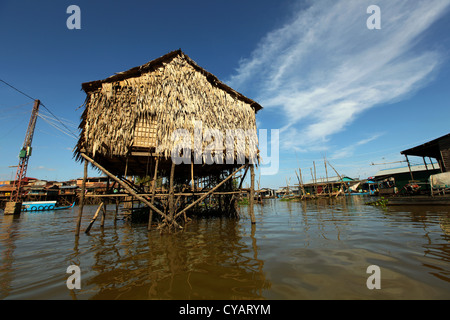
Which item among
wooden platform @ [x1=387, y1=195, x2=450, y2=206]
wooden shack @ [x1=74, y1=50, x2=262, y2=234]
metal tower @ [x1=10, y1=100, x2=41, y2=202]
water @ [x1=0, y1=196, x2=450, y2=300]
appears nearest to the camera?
water @ [x1=0, y1=196, x2=450, y2=300]

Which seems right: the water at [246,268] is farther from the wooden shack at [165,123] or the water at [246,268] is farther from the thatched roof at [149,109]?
the thatched roof at [149,109]

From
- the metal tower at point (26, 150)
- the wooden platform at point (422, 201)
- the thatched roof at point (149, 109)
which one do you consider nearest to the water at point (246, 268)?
the thatched roof at point (149, 109)

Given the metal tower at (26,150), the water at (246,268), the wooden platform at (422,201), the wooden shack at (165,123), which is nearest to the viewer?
the water at (246,268)

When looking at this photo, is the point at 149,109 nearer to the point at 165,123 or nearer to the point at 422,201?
the point at 165,123

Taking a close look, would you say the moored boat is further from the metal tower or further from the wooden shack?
the wooden shack

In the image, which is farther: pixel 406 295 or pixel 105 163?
pixel 105 163

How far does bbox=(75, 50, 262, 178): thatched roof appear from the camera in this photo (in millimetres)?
7965

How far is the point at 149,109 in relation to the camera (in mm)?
8375

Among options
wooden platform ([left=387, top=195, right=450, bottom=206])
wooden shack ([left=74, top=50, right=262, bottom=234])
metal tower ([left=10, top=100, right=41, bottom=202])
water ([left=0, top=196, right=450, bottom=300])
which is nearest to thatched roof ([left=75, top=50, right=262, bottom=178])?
wooden shack ([left=74, top=50, right=262, bottom=234])

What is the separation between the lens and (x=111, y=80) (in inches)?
332

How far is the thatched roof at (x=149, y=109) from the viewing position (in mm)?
7965
